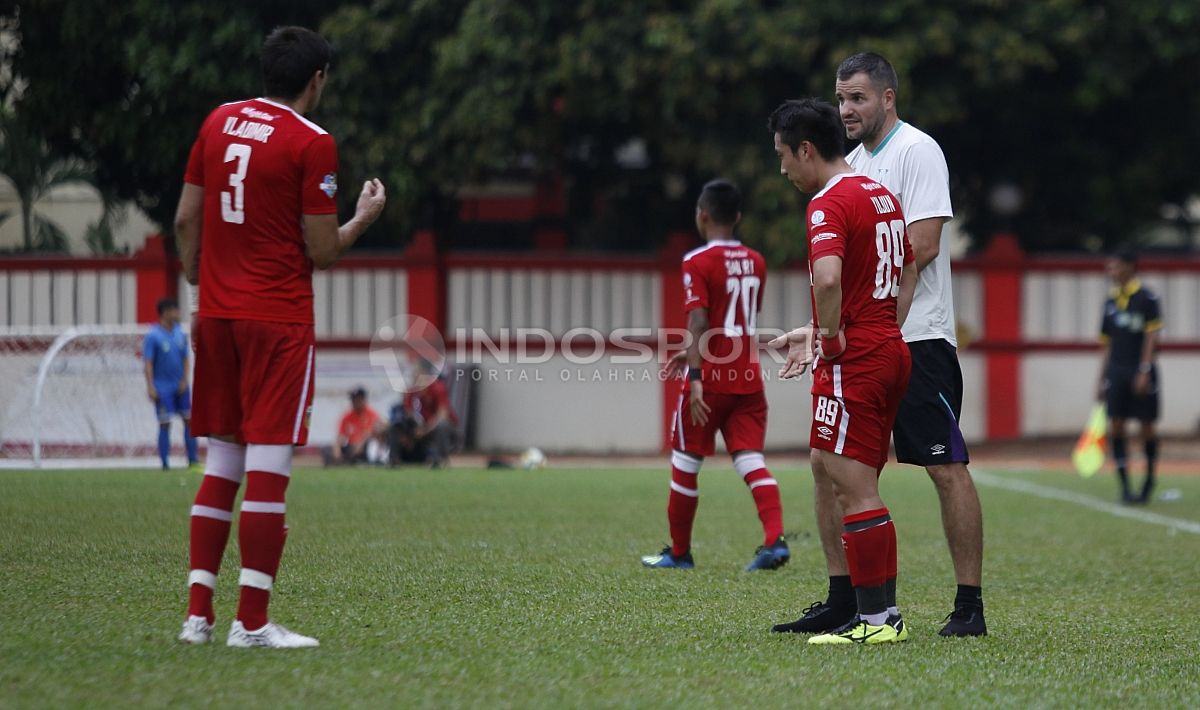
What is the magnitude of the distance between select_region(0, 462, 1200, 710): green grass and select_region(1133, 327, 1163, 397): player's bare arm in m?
2.87

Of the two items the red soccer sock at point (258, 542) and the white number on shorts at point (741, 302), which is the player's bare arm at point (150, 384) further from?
the red soccer sock at point (258, 542)

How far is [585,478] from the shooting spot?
16094mm

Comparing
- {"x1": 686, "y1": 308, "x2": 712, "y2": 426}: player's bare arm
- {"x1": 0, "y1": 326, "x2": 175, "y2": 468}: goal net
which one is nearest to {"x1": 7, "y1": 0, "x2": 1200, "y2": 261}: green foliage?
{"x1": 0, "y1": 326, "x2": 175, "y2": 468}: goal net

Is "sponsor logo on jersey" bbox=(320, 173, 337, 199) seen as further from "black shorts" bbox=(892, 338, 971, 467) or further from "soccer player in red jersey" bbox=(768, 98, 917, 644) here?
"black shorts" bbox=(892, 338, 971, 467)

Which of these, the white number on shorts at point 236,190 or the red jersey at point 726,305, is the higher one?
the white number on shorts at point 236,190

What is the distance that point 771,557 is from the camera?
8211mm

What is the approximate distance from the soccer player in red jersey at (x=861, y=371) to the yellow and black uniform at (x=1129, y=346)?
9.32 metres

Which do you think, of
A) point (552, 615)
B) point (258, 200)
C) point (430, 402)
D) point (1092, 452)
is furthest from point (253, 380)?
point (1092, 452)

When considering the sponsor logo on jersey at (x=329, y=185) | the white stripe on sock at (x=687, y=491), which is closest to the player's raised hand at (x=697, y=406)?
the white stripe on sock at (x=687, y=491)

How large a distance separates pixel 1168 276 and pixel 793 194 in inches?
274

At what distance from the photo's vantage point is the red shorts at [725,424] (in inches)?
336

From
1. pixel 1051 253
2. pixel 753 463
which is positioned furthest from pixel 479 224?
pixel 753 463

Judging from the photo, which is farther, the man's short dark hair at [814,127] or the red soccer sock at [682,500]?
the red soccer sock at [682,500]

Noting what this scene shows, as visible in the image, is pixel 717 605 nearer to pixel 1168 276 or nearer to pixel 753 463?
pixel 753 463
